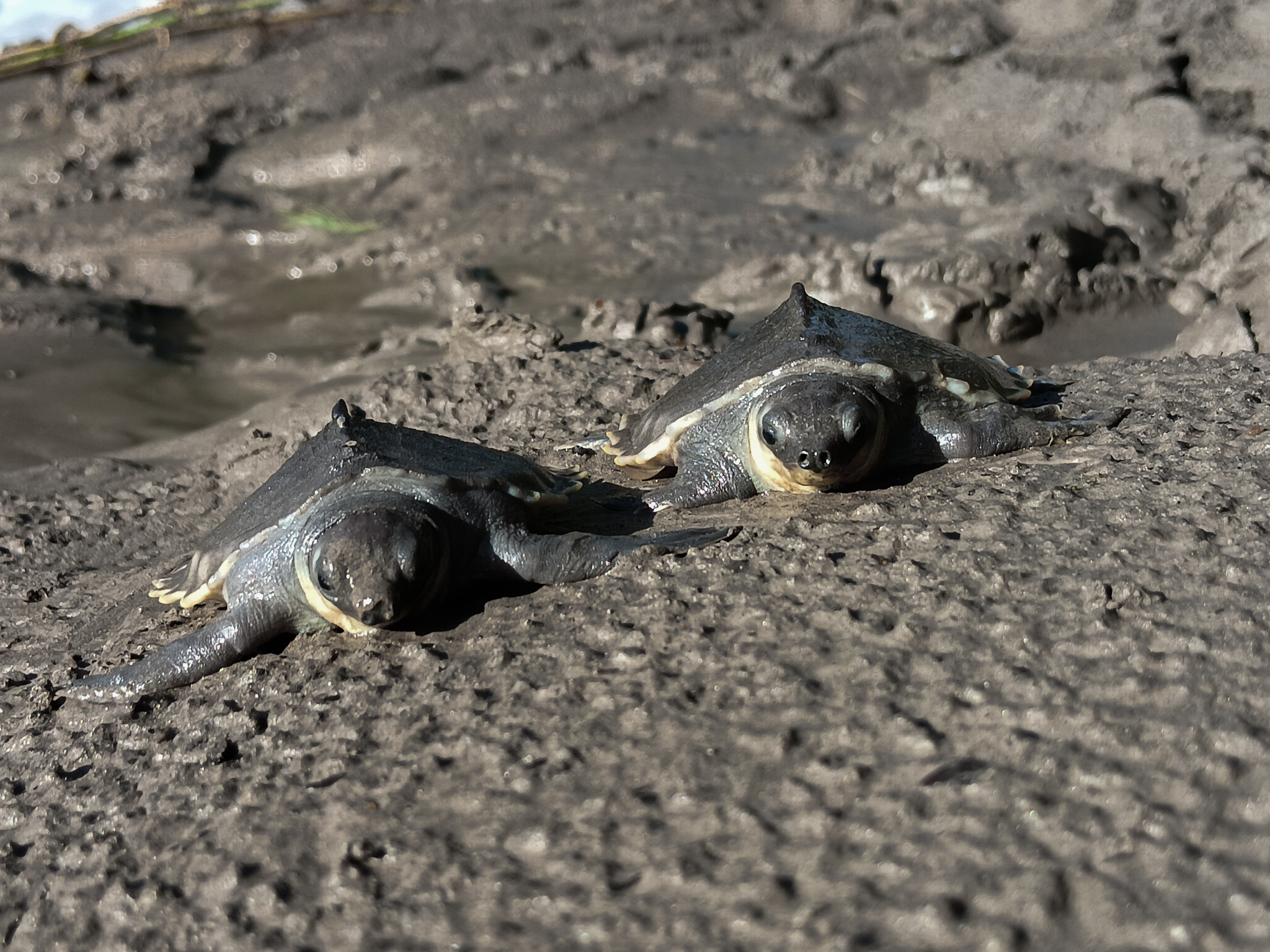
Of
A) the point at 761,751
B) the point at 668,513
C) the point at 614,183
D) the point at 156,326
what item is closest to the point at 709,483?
the point at 668,513

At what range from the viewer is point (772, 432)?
3020mm

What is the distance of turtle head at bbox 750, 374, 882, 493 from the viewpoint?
2.92 m

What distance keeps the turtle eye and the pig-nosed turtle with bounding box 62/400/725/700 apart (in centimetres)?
36

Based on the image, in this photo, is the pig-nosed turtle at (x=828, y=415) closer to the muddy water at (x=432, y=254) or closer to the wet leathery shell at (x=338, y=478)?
the wet leathery shell at (x=338, y=478)

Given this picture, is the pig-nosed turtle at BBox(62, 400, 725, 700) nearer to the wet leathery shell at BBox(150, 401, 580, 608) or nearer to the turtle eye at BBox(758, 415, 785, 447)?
the wet leathery shell at BBox(150, 401, 580, 608)

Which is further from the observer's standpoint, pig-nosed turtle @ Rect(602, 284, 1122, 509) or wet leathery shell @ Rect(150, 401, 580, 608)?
pig-nosed turtle @ Rect(602, 284, 1122, 509)

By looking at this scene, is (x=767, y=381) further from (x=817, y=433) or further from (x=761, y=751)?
(x=761, y=751)

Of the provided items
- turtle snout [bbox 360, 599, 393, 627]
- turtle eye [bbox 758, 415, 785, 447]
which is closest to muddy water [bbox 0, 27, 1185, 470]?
turtle eye [bbox 758, 415, 785, 447]

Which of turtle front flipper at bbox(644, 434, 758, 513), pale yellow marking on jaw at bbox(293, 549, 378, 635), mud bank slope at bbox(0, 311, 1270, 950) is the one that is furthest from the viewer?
turtle front flipper at bbox(644, 434, 758, 513)

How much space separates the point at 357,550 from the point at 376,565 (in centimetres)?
7

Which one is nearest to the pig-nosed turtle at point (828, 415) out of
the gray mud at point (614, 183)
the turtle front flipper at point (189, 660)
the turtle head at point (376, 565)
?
the turtle head at point (376, 565)

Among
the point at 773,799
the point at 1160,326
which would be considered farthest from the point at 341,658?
the point at 1160,326

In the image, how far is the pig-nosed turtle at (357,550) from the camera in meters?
2.63

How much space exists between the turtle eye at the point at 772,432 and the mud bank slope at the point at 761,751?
212mm
